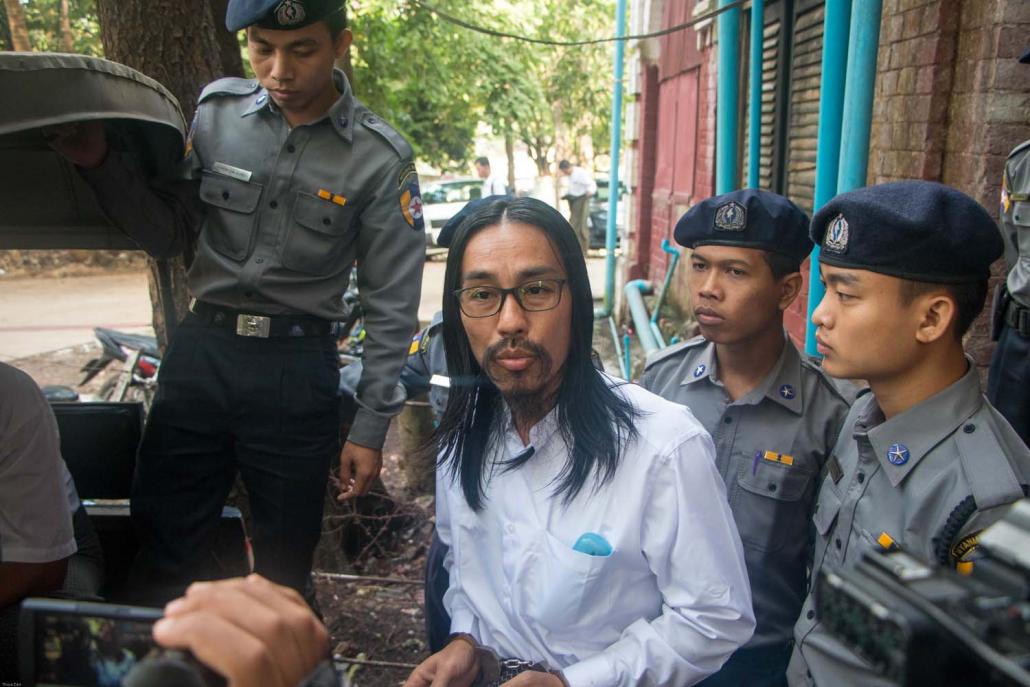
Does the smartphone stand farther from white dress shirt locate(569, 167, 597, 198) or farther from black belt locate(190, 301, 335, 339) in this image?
white dress shirt locate(569, 167, 597, 198)

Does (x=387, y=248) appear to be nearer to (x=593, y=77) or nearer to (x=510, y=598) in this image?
(x=510, y=598)

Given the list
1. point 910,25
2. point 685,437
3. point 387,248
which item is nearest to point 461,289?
point 685,437

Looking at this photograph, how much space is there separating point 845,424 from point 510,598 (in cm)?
90

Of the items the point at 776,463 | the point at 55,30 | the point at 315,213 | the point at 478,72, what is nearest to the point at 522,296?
the point at 776,463

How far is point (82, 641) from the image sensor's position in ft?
3.06

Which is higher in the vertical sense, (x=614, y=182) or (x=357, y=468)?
(x=614, y=182)

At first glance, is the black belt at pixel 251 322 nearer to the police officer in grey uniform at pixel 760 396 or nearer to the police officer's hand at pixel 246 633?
the police officer in grey uniform at pixel 760 396

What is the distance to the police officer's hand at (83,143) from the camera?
7.14ft

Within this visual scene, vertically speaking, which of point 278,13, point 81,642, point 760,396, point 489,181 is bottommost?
point 760,396

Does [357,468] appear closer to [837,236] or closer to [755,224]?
[755,224]

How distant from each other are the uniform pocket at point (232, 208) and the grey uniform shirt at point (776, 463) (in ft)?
4.67

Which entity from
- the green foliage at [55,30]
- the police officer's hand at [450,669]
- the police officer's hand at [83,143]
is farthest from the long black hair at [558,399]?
the green foliage at [55,30]

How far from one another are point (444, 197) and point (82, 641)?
58.1 ft

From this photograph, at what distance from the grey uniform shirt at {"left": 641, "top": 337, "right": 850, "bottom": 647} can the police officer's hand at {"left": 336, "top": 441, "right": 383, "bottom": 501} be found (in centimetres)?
99
